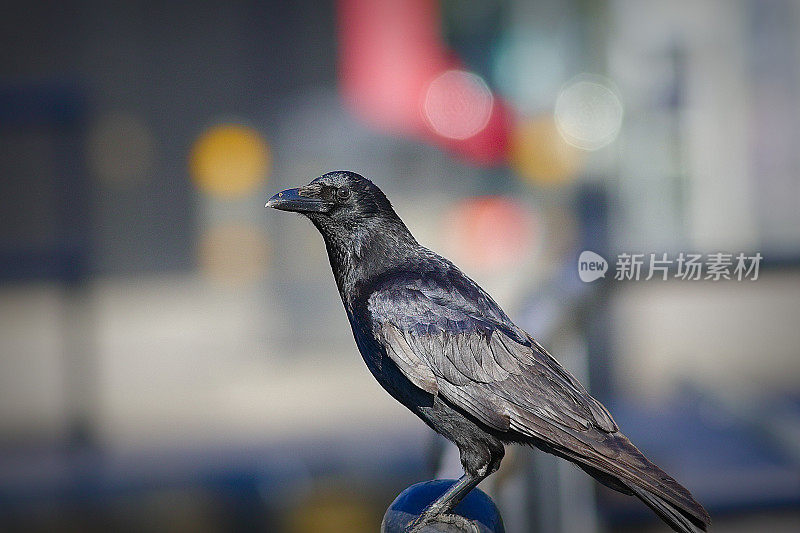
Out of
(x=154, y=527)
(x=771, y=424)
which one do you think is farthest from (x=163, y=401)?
(x=771, y=424)

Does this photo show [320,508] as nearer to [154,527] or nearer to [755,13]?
[154,527]

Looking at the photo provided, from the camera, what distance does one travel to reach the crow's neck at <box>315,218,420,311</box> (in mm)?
795

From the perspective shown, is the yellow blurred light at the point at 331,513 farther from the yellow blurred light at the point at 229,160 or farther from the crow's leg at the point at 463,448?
the crow's leg at the point at 463,448

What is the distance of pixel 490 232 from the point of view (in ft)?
7.74

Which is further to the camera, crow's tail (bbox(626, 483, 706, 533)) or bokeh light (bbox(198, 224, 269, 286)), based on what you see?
bokeh light (bbox(198, 224, 269, 286))

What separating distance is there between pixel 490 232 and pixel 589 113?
695mm

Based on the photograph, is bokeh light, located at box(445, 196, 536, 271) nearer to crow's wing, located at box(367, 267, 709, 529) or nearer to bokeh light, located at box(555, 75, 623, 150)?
bokeh light, located at box(555, 75, 623, 150)

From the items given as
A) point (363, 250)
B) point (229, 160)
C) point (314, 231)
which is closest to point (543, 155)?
point (314, 231)

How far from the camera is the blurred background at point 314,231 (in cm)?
235

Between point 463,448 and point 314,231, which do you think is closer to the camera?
point 463,448

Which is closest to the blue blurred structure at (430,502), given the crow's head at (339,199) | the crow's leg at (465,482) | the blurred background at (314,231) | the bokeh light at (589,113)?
the crow's leg at (465,482)

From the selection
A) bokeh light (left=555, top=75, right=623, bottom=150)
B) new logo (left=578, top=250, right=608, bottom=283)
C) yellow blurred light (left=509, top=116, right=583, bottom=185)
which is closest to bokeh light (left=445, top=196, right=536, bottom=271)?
yellow blurred light (left=509, top=116, right=583, bottom=185)

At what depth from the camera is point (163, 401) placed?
2.95m

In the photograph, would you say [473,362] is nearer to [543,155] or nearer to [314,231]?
[314,231]
